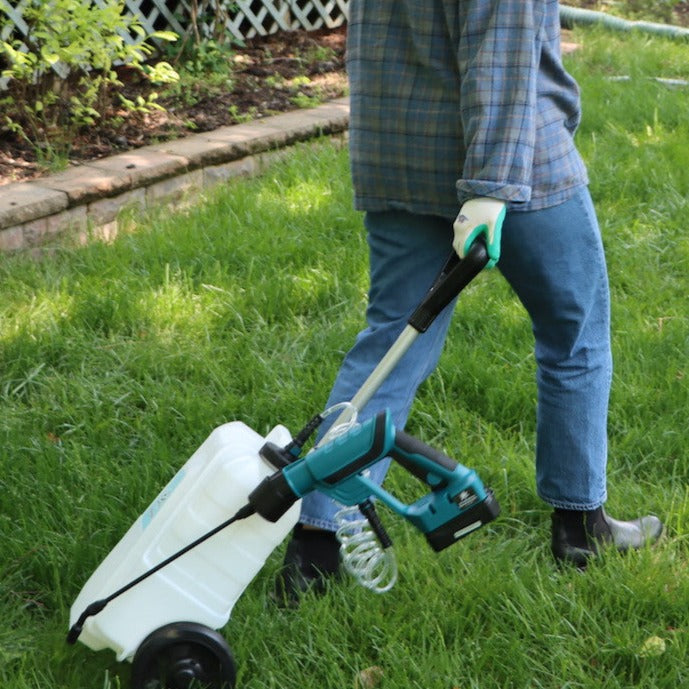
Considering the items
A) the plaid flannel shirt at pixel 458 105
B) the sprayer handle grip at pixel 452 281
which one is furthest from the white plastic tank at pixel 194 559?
the plaid flannel shirt at pixel 458 105

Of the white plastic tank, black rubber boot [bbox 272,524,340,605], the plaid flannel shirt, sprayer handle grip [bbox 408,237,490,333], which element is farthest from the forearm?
black rubber boot [bbox 272,524,340,605]

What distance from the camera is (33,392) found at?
339cm

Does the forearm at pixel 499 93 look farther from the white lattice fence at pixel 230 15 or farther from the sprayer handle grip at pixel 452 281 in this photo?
the white lattice fence at pixel 230 15

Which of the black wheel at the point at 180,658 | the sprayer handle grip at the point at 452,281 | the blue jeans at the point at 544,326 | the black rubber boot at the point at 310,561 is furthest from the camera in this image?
the black rubber boot at the point at 310,561

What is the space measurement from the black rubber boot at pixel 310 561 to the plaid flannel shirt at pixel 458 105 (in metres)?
0.73

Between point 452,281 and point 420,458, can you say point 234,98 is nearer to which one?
point 452,281

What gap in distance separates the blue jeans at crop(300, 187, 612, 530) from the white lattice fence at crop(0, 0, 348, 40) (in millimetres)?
3036

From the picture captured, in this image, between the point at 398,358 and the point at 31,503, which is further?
the point at 31,503

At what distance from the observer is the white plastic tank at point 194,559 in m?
2.24

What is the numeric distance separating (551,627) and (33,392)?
5.55 ft

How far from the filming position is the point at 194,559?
227cm

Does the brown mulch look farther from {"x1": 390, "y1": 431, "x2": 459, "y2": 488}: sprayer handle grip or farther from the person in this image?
{"x1": 390, "y1": 431, "x2": 459, "y2": 488}: sprayer handle grip

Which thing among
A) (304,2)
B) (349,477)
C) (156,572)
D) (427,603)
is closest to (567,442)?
(427,603)

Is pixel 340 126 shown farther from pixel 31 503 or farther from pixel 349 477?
pixel 349 477
